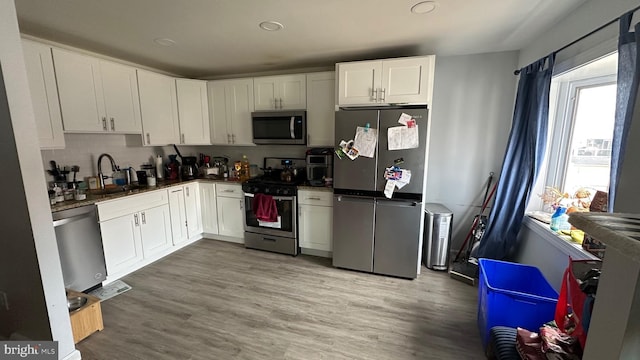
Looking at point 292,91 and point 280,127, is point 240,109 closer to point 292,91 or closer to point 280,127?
point 280,127

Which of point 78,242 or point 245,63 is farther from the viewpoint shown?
point 245,63

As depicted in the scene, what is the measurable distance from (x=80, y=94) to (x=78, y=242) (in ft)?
4.76

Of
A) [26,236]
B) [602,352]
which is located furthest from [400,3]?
[26,236]

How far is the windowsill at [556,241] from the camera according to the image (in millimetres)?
1707

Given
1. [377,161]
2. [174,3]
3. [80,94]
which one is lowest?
[377,161]

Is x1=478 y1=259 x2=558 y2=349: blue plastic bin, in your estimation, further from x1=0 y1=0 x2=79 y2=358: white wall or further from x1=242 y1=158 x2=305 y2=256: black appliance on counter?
x1=0 y1=0 x2=79 y2=358: white wall

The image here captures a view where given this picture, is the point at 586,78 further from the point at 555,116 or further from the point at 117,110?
the point at 117,110

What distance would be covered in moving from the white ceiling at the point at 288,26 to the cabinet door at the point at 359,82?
0.21m

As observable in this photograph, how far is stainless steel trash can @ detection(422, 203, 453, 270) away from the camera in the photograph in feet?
9.24

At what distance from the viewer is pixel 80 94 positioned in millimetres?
2506

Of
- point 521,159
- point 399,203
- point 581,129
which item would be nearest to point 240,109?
point 399,203

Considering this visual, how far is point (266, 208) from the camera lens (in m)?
3.23

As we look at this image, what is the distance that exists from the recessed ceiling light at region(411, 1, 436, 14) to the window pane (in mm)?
1498

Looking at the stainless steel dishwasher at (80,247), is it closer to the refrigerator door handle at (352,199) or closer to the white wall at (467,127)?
A: the refrigerator door handle at (352,199)
